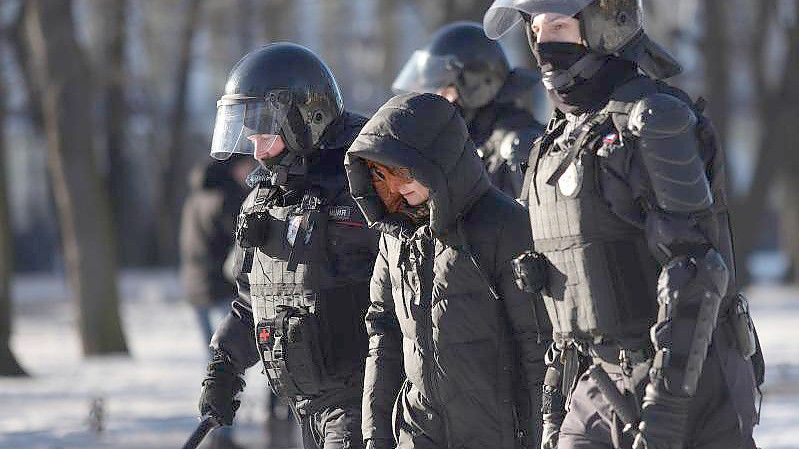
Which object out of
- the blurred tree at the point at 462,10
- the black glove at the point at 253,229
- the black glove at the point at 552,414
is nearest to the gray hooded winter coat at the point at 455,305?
the black glove at the point at 552,414

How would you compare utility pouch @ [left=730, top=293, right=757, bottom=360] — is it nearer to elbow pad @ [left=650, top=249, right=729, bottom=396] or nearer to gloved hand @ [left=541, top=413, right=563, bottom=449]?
elbow pad @ [left=650, top=249, right=729, bottom=396]

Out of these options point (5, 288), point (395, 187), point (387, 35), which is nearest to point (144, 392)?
point (5, 288)

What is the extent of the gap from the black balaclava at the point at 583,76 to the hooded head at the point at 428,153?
457 millimetres

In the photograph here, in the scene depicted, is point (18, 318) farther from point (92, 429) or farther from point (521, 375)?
point (521, 375)

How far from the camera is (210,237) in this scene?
1196cm

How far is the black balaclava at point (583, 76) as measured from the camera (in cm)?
464

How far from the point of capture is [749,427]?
14.2ft

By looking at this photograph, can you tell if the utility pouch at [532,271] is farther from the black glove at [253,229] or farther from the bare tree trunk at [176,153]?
the bare tree trunk at [176,153]

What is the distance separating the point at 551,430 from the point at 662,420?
1.87 feet

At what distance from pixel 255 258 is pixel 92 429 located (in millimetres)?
5086

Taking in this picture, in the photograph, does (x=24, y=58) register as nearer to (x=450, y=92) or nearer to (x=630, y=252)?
(x=450, y=92)

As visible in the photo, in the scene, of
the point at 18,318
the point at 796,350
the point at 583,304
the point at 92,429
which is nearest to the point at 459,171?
the point at 583,304

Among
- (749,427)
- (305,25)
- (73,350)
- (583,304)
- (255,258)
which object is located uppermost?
(305,25)

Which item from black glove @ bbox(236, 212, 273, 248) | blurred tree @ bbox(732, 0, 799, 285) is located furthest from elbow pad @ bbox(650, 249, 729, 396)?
blurred tree @ bbox(732, 0, 799, 285)
